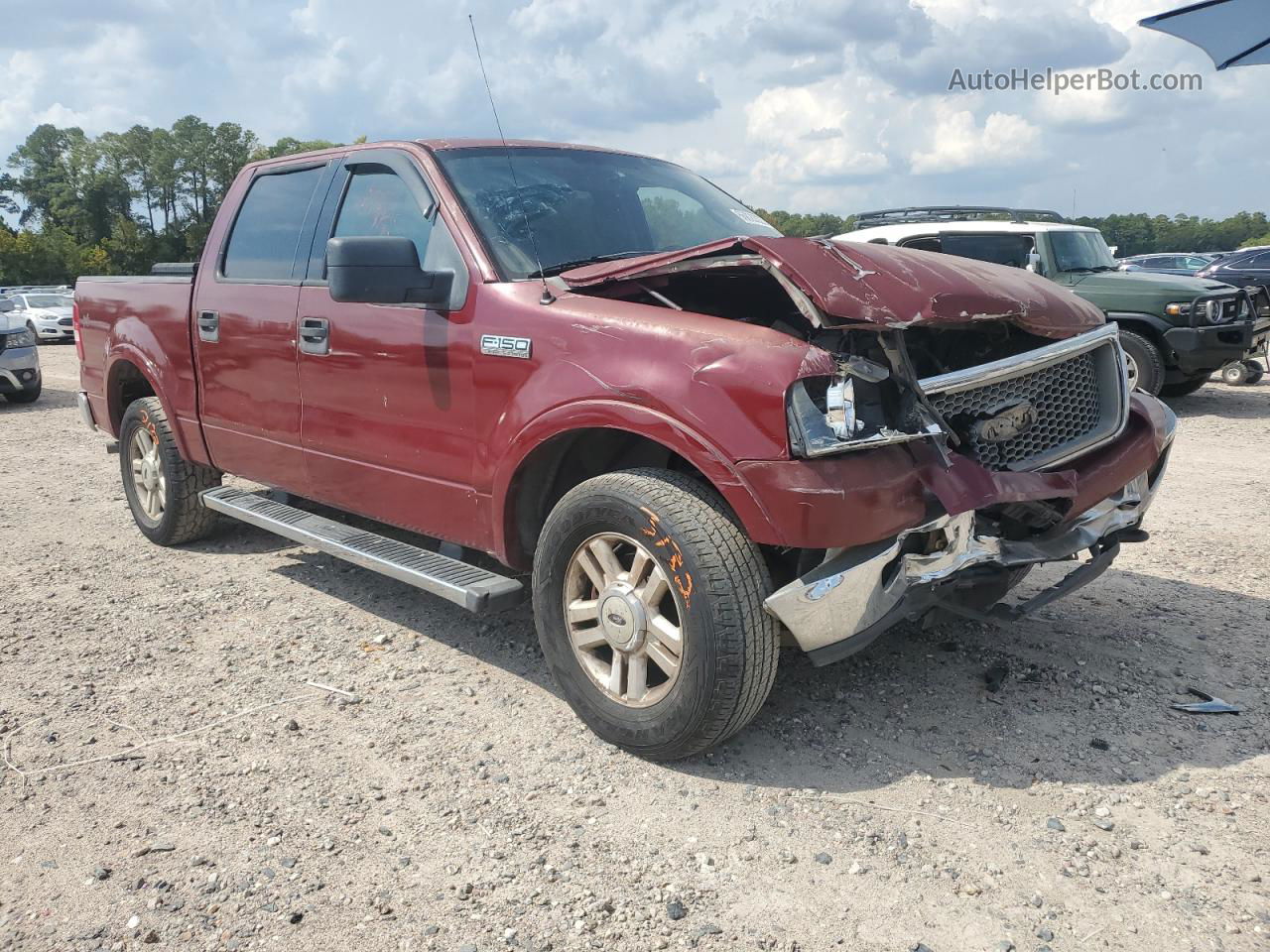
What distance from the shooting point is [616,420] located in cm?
318

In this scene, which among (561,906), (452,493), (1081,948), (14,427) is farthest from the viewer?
(14,427)

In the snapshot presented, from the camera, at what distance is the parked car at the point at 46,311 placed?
83.7 feet

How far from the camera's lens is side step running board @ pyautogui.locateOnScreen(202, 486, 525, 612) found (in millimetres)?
3604

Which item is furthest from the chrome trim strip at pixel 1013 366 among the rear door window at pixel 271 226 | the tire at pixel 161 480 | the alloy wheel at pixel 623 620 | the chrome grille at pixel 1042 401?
the tire at pixel 161 480

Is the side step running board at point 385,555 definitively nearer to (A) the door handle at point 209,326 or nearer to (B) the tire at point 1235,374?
(A) the door handle at point 209,326

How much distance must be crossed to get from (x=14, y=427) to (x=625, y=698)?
34.0ft

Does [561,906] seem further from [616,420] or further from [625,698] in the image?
[616,420]

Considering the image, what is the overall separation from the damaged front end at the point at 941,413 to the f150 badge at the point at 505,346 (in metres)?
0.27

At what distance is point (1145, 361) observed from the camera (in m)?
10.3

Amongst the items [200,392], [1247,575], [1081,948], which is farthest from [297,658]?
[1247,575]

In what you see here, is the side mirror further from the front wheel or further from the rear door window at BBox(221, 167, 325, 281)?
the front wheel

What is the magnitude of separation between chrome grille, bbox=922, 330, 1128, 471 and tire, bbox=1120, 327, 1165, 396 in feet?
24.0

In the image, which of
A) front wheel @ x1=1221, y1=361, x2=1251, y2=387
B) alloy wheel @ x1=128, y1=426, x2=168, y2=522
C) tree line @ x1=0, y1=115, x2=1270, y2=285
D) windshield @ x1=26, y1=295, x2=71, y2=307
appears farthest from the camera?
tree line @ x1=0, y1=115, x2=1270, y2=285

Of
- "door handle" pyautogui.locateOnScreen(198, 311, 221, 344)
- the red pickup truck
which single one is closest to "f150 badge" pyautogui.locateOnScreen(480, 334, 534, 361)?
the red pickup truck
